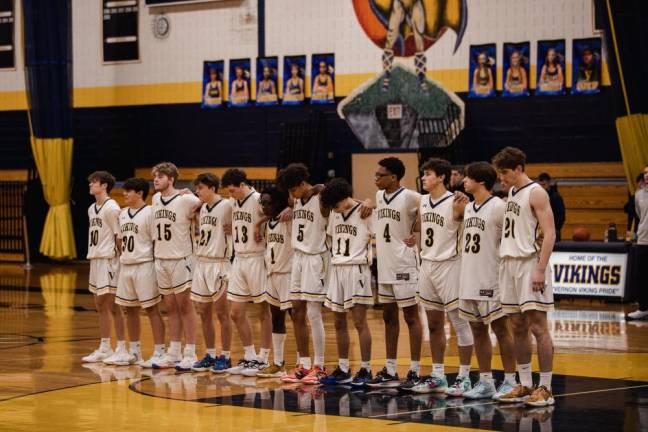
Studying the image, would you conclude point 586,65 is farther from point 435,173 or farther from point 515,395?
point 515,395

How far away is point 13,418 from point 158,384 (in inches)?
74.8

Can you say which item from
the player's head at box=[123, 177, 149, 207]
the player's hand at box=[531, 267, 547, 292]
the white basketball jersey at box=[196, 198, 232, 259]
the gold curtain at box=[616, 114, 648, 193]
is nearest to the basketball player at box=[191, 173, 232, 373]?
the white basketball jersey at box=[196, 198, 232, 259]

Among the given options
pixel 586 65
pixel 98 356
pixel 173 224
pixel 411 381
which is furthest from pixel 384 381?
pixel 586 65

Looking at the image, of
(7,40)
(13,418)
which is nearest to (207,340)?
(13,418)

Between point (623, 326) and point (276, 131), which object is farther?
point (276, 131)

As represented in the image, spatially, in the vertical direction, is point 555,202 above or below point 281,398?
above

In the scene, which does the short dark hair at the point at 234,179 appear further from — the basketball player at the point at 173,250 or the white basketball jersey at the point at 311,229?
the white basketball jersey at the point at 311,229

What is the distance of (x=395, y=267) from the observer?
10.2 m

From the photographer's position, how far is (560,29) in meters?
20.5

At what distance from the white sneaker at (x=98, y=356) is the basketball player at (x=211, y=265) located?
123 cm

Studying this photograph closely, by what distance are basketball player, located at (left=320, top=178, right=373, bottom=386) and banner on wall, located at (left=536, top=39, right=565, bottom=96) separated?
36.2 ft

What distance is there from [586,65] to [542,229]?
38.4 ft

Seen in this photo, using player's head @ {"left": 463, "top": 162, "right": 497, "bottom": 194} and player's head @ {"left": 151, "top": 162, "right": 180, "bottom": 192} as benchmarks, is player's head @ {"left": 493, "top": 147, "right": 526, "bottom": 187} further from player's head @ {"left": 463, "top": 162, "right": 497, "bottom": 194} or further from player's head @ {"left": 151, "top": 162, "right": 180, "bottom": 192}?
player's head @ {"left": 151, "top": 162, "right": 180, "bottom": 192}

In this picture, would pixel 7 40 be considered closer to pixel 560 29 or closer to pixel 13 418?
pixel 560 29
